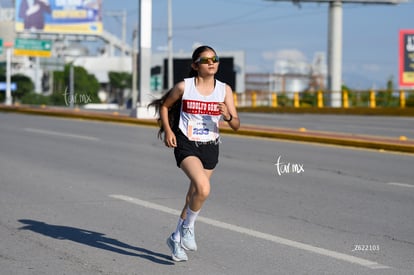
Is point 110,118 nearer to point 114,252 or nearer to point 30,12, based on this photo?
point 114,252

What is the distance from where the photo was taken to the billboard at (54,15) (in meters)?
74.7

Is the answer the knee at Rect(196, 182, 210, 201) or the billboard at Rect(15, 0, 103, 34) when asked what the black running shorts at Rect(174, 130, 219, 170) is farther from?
the billboard at Rect(15, 0, 103, 34)

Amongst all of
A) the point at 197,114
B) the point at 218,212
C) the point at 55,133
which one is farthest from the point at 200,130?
the point at 55,133

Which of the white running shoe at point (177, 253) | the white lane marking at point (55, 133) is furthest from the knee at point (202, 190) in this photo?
the white lane marking at point (55, 133)

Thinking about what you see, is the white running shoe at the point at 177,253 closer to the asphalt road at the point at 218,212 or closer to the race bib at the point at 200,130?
the asphalt road at the point at 218,212

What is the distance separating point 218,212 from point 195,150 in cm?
294

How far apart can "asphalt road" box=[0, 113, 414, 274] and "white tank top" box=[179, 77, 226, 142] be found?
106 centimetres

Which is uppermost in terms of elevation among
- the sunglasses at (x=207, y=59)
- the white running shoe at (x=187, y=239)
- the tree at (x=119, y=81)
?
the tree at (x=119, y=81)

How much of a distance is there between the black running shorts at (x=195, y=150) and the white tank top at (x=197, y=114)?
4 cm

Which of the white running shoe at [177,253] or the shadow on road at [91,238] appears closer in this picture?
the white running shoe at [177,253]

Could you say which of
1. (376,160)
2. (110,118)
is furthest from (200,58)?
(110,118)

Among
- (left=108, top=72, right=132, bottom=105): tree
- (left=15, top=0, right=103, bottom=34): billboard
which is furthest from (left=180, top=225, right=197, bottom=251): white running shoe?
(left=108, top=72, right=132, bottom=105): tree

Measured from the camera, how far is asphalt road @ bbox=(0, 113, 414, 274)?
7.13m

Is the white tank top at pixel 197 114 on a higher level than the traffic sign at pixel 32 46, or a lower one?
lower
